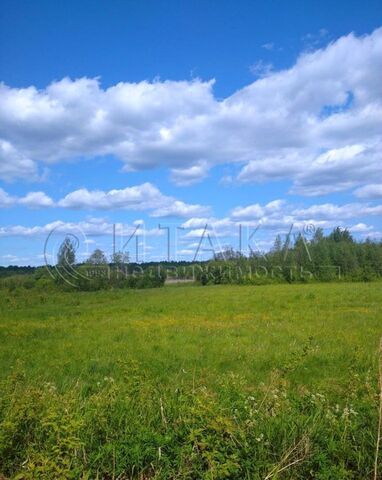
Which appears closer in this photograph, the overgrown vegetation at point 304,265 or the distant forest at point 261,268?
the distant forest at point 261,268

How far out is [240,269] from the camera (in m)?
90.6

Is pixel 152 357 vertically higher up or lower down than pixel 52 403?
lower down

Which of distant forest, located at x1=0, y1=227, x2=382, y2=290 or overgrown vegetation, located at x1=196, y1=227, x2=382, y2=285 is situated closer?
distant forest, located at x1=0, y1=227, x2=382, y2=290

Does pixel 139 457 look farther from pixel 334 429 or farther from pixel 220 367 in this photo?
pixel 220 367

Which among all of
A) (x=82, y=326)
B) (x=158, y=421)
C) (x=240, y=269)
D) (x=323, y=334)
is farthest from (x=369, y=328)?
(x=240, y=269)

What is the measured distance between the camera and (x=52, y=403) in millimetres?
4496

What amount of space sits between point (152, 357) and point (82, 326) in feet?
26.1

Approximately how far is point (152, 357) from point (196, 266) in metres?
84.2

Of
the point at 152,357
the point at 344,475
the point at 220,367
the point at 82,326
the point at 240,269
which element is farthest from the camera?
the point at 240,269

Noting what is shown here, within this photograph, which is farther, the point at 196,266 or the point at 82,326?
the point at 196,266

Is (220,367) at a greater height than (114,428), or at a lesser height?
lesser

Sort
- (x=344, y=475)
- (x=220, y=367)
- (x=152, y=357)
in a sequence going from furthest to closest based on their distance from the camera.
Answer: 1. (x=152, y=357)
2. (x=220, y=367)
3. (x=344, y=475)

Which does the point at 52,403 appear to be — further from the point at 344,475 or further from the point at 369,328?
the point at 369,328

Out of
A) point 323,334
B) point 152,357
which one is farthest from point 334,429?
point 323,334
